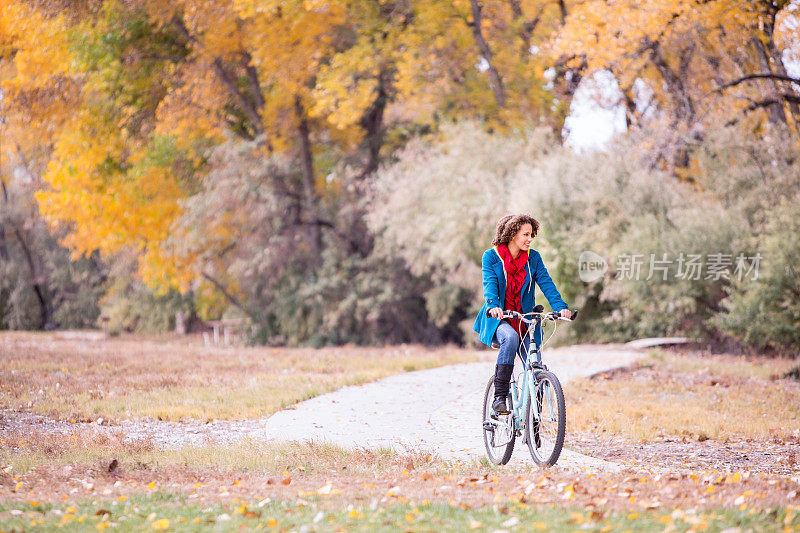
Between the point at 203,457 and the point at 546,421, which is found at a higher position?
the point at 546,421

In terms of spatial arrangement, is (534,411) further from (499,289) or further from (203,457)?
(203,457)

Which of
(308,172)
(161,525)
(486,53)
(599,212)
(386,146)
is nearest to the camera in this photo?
(161,525)

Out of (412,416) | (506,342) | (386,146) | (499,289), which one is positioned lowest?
(412,416)

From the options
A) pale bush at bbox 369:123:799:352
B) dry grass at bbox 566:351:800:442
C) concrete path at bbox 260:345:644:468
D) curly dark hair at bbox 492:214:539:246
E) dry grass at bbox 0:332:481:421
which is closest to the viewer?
curly dark hair at bbox 492:214:539:246

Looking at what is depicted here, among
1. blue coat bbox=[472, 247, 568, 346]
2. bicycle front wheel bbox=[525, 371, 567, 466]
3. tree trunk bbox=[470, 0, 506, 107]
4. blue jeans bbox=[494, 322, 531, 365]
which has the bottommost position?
bicycle front wheel bbox=[525, 371, 567, 466]

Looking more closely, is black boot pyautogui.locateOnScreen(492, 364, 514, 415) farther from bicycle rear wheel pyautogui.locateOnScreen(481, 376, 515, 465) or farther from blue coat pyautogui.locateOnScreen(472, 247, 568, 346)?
blue coat pyautogui.locateOnScreen(472, 247, 568, 346)

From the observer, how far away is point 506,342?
6.68 metres

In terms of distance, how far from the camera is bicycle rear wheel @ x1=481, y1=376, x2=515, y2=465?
6.92 meters

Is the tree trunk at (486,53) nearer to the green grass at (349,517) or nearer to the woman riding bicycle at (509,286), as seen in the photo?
the woman riding bicycle at (509,286)

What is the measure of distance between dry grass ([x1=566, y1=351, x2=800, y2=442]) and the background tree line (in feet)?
12.7

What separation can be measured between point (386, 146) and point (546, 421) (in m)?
23.2

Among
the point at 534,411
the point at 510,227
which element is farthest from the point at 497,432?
the point at 510,227

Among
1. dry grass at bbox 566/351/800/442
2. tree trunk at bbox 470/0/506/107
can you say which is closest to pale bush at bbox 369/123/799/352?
tree trunk at bbox 470/0/506/107

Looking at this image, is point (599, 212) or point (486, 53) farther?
point (486, 53)
